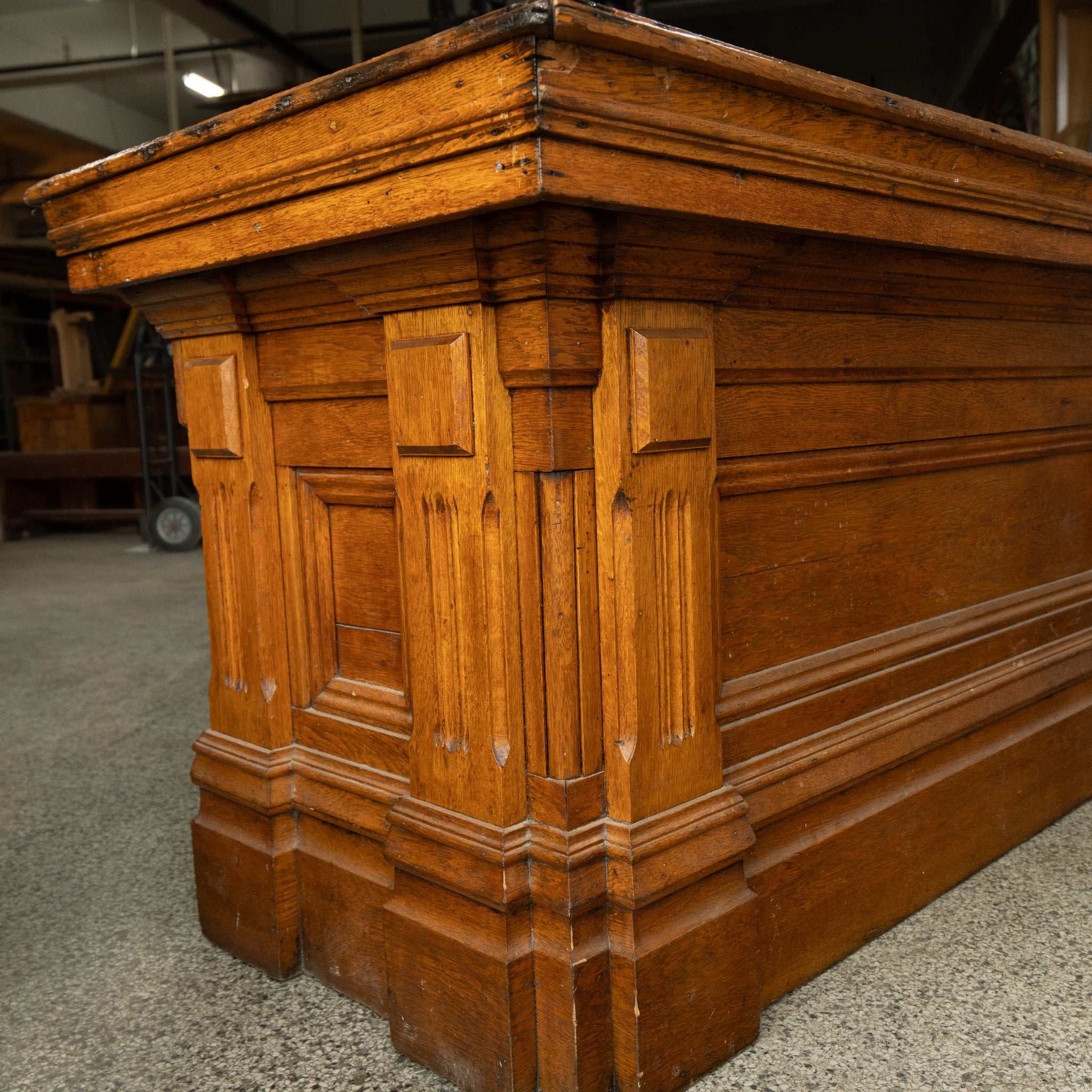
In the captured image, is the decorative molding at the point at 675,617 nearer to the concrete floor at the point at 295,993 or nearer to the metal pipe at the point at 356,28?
the concrete floor at the point at 295,993

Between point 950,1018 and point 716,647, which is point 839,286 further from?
point 950,1018

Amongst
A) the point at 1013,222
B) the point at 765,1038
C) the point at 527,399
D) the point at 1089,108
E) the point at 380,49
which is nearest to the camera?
the point at 527,399

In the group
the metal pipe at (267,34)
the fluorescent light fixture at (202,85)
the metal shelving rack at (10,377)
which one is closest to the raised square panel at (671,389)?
the metal pipe at (267,34)

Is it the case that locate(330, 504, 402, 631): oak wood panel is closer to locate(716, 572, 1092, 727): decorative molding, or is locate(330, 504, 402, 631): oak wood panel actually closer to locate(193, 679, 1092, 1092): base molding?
locate(193, 679, 1092, 1092): base molding

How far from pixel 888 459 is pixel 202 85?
8.69 meters

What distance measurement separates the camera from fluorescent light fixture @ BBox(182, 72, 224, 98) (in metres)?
8.25

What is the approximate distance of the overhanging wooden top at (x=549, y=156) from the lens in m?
0.78

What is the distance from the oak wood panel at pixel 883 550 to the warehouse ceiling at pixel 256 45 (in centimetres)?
709

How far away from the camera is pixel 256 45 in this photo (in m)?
8.22

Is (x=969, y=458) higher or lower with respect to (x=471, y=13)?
lower

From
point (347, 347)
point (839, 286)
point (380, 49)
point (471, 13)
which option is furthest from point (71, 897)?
point (380, 49)

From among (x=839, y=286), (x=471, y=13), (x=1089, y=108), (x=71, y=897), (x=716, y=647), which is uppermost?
(x=471, y=13)

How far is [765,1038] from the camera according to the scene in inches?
42.6

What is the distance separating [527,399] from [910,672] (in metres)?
0.73
